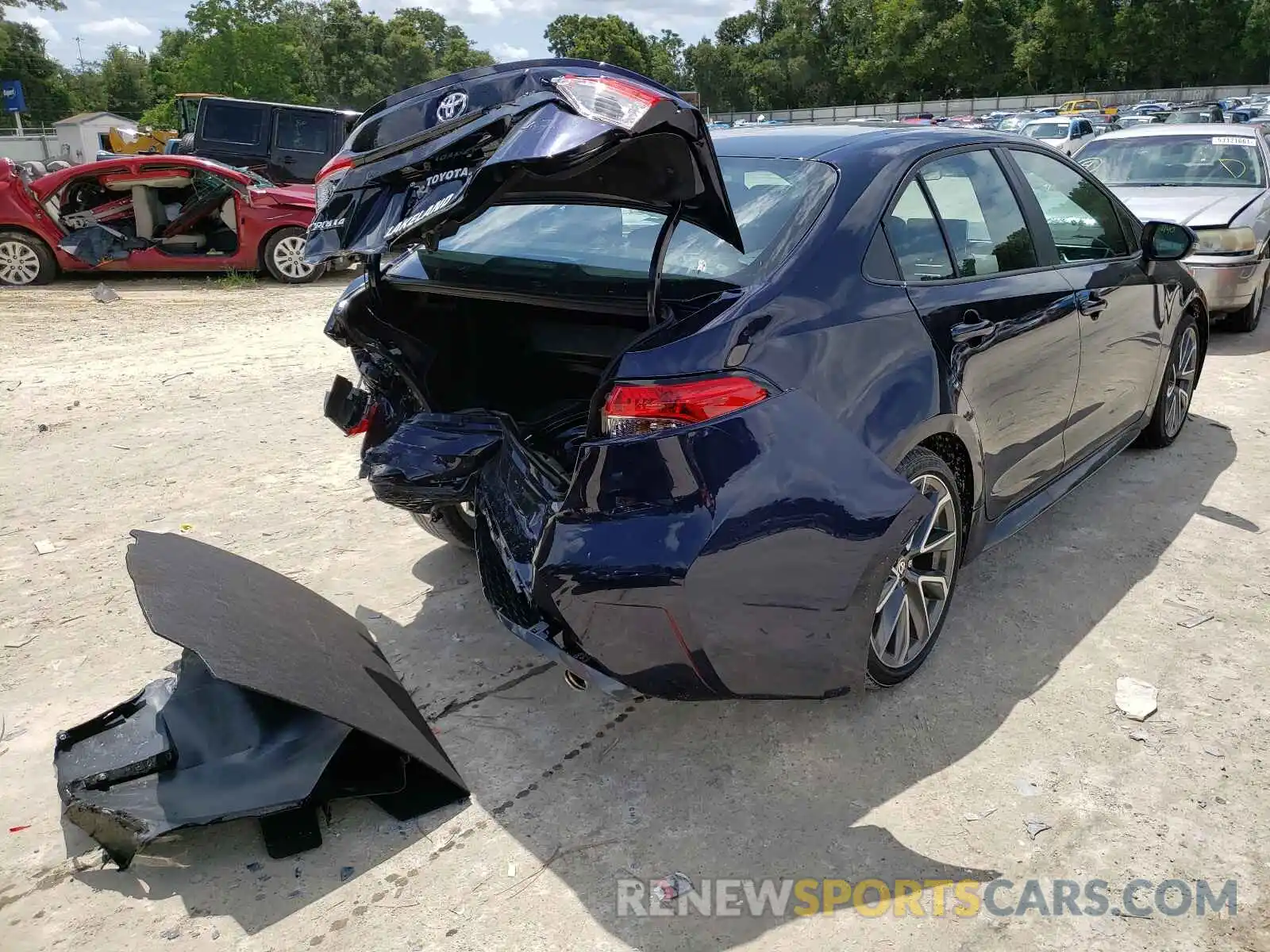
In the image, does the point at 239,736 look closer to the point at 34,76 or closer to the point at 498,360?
the point at 498,360

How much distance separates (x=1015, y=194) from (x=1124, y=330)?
3.35 ft

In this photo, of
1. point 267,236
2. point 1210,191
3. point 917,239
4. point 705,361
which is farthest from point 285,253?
point 705,361

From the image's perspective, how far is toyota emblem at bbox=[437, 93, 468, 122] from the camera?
8.56ft

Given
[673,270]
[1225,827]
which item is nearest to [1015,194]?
[673,270]

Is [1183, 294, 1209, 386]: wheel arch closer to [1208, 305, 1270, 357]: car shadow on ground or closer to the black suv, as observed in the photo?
[1208, 305, 1270, 357]: car shadow on ground

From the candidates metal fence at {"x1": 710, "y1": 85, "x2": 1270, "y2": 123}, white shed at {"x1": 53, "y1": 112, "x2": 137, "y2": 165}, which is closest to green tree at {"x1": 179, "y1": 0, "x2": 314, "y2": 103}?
white shed at {"x1": 53, "y1": 112, "x2": 137, "y2": 165}

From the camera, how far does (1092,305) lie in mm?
3963

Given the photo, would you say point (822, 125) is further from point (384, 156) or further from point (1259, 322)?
point (1259, 322)

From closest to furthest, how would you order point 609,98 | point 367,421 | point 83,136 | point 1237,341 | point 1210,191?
point 609,98 → point 367,421 → point 1237,341 → point 1210,191 → point 83,136

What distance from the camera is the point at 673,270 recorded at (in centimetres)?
283

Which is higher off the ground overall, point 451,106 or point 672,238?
point 451,106

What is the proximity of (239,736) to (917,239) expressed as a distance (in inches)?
102

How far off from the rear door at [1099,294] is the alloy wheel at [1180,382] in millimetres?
525

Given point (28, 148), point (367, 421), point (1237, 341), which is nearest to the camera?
point (367, 421)
